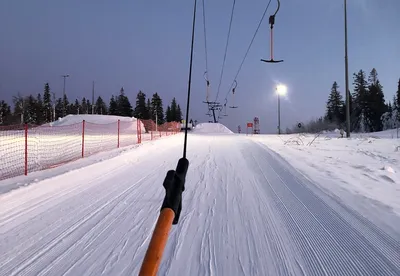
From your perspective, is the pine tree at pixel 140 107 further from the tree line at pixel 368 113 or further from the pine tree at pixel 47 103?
the tree line at pixel 368 113

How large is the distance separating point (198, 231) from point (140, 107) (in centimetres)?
9232

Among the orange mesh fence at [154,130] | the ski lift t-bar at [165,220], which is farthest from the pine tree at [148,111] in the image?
the ski lift t-bar at [165,220]

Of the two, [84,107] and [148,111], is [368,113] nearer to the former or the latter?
[148,111]

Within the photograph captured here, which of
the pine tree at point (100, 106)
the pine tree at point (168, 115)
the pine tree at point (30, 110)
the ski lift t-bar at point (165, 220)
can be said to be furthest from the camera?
the pine tree at point (168, 115)

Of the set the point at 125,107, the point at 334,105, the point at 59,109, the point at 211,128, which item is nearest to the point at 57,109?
the point at 59,109

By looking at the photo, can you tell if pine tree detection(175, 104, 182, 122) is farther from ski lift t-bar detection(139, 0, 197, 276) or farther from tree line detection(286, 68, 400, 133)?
ski lift t-bar detection(139, 0, 197, 276)

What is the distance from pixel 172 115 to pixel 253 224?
114 metres

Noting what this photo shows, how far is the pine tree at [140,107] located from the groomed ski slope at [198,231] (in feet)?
288

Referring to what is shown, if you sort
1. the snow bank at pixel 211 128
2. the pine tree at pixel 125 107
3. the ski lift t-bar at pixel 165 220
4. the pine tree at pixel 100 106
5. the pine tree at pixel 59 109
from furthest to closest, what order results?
the pine tree at pixel 100 106
the pine tree at pixel 59 109
the pine tree at pixel 125 107
the snow bank at pixel 211 128
the ski lift t-bar at pixel 165 220

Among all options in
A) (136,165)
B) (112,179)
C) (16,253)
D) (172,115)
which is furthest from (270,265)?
(172,115)

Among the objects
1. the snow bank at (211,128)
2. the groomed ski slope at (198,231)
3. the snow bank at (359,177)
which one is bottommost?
the groomed ski slope at (198,231)

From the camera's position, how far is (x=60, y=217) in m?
4.85

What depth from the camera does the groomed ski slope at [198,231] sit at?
10.6 feet

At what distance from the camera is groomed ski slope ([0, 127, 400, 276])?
127 inches
